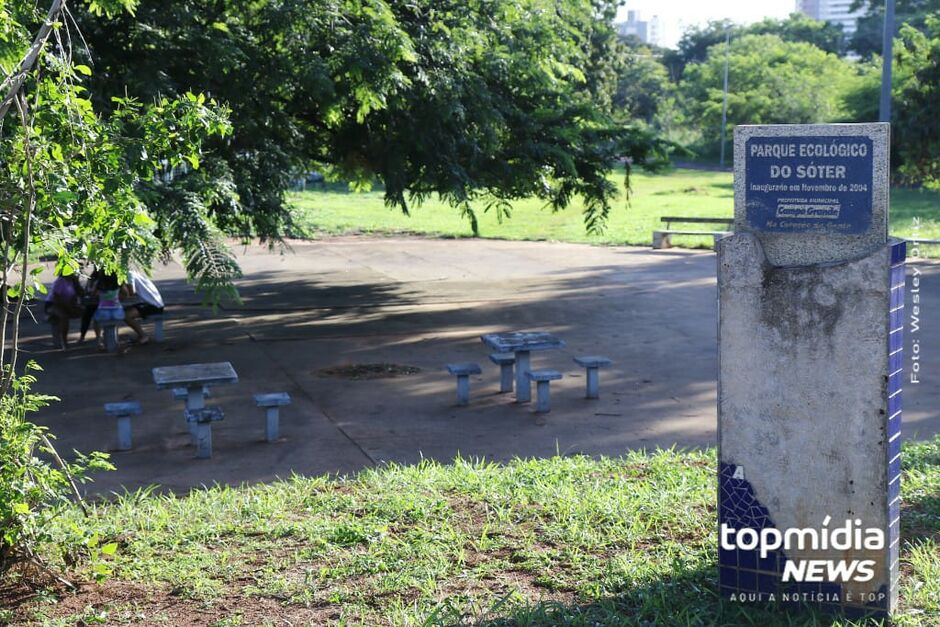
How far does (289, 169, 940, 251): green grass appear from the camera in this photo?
29016 mm

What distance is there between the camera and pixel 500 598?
4.84m

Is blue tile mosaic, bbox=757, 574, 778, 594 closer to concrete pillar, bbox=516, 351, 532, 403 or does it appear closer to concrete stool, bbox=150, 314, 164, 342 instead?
concrete pillar, bbox=516, 351, 532, 403

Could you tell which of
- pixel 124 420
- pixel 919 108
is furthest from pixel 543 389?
pixel 919 108

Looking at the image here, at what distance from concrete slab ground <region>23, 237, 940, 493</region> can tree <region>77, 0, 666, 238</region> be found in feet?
5.51

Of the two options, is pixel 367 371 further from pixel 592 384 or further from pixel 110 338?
pixel 110 338

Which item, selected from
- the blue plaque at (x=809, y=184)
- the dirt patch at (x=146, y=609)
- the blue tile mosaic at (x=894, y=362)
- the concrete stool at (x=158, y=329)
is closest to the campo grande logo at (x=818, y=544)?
the blue tile mosaic at (x=894, y=362)

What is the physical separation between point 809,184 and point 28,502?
3.62 m

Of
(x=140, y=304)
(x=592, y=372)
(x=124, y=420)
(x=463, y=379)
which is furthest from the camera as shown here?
(x=140, y=304)

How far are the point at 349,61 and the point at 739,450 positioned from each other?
25.2 feet

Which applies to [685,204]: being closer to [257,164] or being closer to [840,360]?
[257,164]

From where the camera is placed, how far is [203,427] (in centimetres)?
830

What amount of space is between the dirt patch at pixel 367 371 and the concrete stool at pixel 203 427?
287 cm

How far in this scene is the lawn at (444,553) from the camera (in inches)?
185

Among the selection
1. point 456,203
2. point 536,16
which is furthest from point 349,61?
point 536,16
